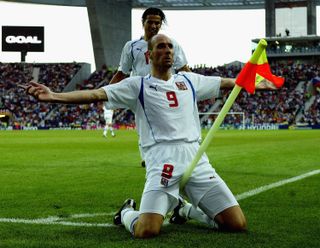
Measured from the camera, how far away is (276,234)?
16.7 ft

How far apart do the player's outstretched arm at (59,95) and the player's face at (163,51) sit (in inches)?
24.2

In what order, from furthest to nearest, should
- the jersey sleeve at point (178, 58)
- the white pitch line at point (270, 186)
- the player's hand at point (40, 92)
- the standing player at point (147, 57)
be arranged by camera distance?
1. the white pitch line at point (270, 186)
2. the jersey sleeve at point (178, 58)
3. the standing player at point (147, 57)
4. the player's hand at point (40, 92)

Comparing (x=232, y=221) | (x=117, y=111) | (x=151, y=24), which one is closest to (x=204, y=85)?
(x=232, y=221)

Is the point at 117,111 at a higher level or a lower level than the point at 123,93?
lower

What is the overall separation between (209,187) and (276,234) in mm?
731

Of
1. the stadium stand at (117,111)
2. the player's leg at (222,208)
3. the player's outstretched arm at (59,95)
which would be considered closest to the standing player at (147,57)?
the player's leg at (222,208)

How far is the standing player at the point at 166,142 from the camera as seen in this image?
5199 mm

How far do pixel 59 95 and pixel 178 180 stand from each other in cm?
133

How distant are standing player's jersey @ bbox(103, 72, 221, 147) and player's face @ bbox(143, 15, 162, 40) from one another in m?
1.68

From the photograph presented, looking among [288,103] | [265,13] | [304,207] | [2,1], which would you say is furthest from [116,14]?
[304,207]

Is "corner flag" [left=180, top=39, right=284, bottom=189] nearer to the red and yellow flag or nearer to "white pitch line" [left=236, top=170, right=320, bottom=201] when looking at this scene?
the red and yellow flag

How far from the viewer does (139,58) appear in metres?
7.98

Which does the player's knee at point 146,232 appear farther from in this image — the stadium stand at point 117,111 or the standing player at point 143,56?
the stadium stand at point 117,111

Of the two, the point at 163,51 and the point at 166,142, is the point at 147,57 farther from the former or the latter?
the point at 166,142
